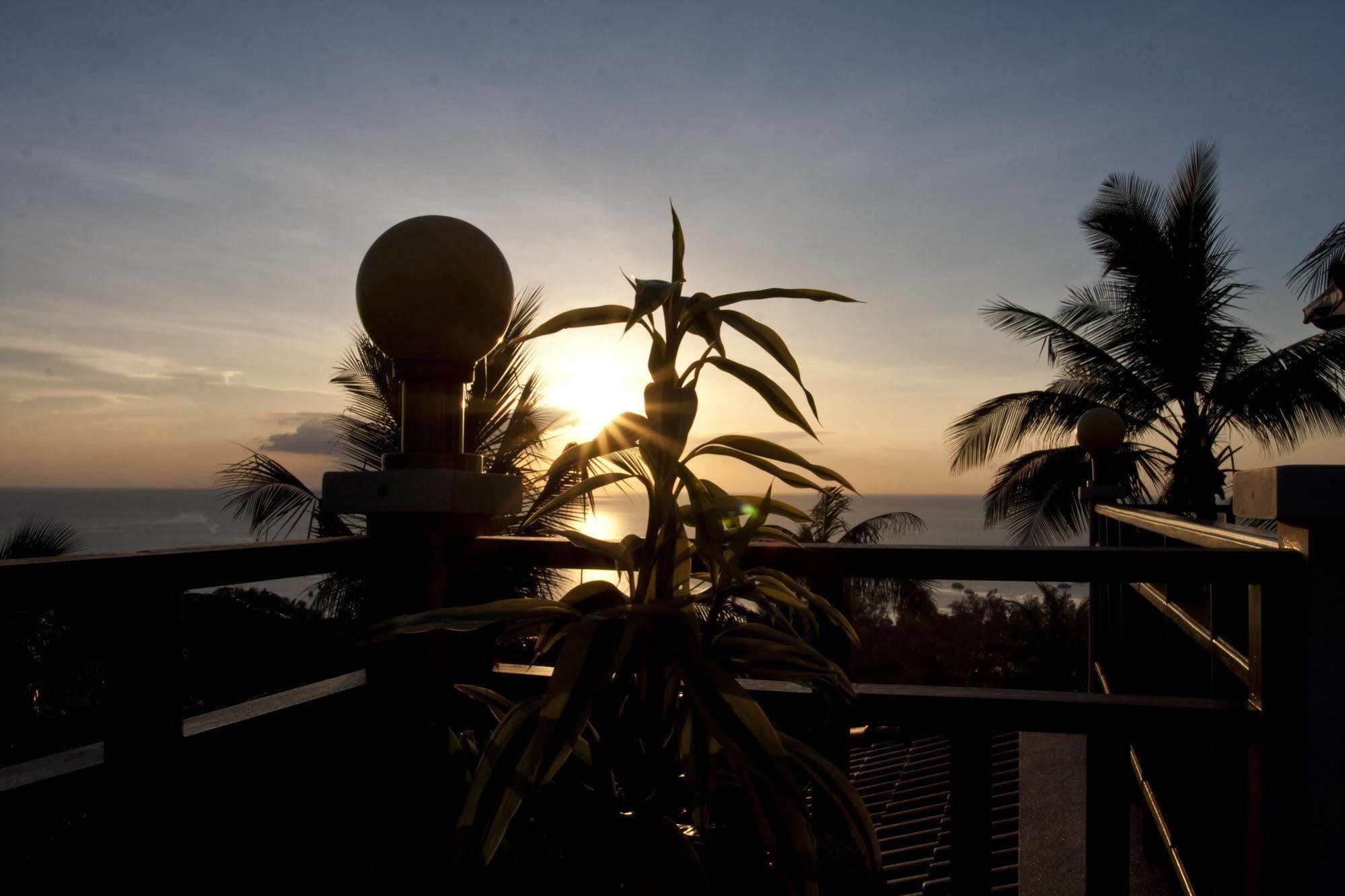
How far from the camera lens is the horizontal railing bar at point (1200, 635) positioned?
1.51 m

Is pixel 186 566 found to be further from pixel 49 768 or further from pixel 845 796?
pixel 845 796

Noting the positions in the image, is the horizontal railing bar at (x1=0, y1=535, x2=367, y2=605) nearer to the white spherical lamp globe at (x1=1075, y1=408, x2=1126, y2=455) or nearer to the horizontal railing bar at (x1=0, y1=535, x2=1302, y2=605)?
the horizontal railing bar at (x1=0, y1=535, x2=1302, y2=605)

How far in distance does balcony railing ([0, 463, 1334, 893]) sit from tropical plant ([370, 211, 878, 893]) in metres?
0.17

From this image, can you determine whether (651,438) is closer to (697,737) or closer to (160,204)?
(697,737)

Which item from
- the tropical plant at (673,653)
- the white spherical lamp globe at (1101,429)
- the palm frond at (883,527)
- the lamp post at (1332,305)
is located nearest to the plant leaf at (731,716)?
the tropical plant at (673,653)

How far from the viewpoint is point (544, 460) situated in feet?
24.7

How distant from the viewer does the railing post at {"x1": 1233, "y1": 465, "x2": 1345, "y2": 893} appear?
993 millimetres

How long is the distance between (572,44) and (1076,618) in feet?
46.8

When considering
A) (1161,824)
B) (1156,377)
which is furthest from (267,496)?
(1156,377)

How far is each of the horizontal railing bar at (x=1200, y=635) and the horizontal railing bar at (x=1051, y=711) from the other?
12 cm

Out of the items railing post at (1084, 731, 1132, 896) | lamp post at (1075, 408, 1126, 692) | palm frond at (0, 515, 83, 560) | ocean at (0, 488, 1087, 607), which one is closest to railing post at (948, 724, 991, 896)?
railing post at (1084, 731, 1132, 896)

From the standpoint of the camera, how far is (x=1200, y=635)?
2092mm

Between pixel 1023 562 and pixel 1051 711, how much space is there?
0.22 meters

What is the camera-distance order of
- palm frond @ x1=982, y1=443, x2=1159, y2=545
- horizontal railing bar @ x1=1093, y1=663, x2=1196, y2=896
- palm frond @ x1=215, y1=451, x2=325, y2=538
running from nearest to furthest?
horizontal railing bar @ x1=1093, y1=663, x2=1196, y2=896 → palm frond @ x1=215, y1=451, x2=325, y2=538 → palm frond @ x1=982, y1=443, x2=1159, y2=545
